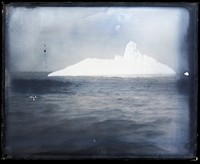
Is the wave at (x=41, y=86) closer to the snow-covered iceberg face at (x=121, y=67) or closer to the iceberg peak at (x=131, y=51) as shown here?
the snow-covered iceberg face at (x=121, y=67)

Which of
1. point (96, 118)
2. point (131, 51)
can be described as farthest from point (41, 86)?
point (131, 51)

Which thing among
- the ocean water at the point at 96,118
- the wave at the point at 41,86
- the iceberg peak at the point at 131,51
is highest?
the iceberg peak at the point at 131,51

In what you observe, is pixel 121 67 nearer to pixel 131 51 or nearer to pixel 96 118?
pixel 131 51

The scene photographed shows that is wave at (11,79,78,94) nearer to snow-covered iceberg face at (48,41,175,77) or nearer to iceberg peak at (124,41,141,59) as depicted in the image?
snow-covered iceberg face at (48,41,175,77)

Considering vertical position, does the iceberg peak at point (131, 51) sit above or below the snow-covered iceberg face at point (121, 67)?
above

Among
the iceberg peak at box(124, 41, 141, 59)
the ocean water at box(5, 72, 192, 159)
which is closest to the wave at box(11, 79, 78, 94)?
the ocean water at box(5, 72, 192, 159)

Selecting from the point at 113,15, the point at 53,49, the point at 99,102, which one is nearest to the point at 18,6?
the point at 53,49

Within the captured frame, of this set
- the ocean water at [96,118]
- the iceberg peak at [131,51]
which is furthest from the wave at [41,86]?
the iceberg peak at [131,51]
